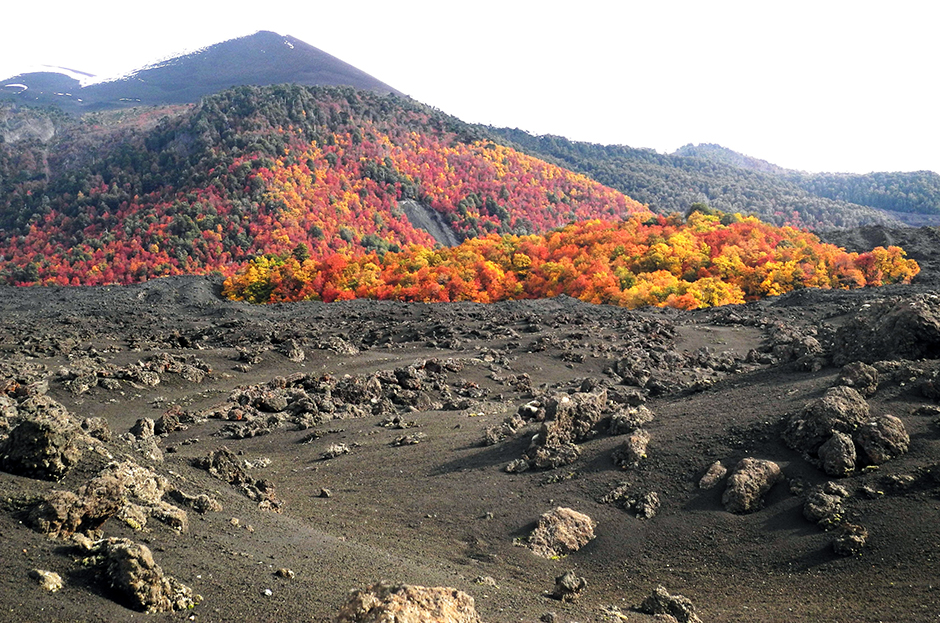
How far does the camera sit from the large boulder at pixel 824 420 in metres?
10.4

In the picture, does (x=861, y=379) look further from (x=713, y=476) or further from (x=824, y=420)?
(x=713, y=476)

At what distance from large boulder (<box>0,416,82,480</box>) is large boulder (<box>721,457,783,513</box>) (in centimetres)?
908

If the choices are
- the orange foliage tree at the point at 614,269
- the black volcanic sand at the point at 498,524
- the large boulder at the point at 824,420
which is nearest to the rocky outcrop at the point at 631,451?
the black volcanic sand at the point at 498,524

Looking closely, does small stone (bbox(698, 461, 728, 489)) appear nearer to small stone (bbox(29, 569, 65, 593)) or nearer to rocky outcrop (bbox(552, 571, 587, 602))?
rocky outcrop (bbox(552, 571, 587, 602))

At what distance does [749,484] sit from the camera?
10.0 meters

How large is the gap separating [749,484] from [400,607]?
22.6ft

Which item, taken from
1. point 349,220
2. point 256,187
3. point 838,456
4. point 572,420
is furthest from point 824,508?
point 349,220

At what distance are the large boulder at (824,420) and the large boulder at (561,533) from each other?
3580mm

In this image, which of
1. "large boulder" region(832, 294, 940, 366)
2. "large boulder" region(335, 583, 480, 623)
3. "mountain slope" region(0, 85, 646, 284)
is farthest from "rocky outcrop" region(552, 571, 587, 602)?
"mountain slope" region(0, 85, 646, 284)

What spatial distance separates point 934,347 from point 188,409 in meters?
19.0

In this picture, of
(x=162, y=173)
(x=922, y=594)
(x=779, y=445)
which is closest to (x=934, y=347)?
(x=779, y=445)

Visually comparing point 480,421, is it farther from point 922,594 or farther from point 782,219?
point 782,219

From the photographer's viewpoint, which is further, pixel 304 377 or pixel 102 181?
pixel 102 181

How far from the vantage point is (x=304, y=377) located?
22.9 m
